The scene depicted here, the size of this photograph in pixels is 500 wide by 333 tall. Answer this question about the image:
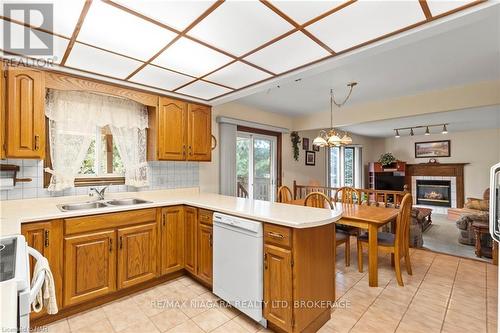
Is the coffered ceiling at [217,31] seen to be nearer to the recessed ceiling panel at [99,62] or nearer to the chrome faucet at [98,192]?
the recessed ceiling panel at [99,62]

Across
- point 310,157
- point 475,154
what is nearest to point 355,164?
point 310,157

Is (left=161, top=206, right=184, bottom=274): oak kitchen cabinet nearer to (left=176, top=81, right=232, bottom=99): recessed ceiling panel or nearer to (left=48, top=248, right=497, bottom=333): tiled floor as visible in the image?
(left=48, top=248, right=497, bottom=333): tiled floor

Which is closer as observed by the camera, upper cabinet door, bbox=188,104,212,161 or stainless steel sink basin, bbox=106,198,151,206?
stainless steel sink basin, bbox=106,198,151,206

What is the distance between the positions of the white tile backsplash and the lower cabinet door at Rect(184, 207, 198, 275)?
783mm

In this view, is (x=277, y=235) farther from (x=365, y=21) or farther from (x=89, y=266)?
(x=89, y=266)

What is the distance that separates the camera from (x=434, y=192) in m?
7.63

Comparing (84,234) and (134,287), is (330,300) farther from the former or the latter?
(84,234)

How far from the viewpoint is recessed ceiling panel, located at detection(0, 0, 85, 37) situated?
1404 mm

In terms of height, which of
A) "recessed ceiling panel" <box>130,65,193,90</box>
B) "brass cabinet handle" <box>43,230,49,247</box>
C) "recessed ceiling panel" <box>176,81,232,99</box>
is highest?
"recessed ceiling panel" <box>130,65,193,90</box>

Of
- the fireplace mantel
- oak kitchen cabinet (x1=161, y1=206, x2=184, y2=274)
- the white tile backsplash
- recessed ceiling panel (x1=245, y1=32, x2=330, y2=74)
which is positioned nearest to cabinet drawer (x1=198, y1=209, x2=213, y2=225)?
oak kitchen cabinet (x1=161, y1=206, x2=184, y2=274)

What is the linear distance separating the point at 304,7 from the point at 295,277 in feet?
5.70

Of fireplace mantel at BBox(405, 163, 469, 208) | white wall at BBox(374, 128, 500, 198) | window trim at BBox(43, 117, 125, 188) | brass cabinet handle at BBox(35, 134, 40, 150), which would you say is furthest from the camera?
fireplace mantel at BBox(405, 163, 469, 208)

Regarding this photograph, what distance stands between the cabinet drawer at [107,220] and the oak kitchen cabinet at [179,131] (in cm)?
80

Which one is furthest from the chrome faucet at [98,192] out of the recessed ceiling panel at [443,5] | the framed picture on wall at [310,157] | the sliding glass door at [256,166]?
the framed picture on wall at [310,157]
